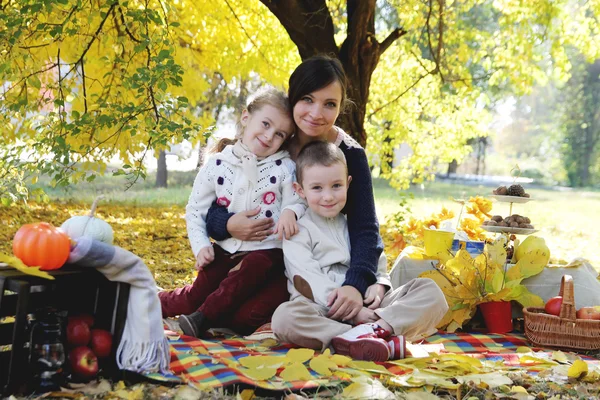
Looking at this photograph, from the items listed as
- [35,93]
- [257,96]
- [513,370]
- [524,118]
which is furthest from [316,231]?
[524,118]

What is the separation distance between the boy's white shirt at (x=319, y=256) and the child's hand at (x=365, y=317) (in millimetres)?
151

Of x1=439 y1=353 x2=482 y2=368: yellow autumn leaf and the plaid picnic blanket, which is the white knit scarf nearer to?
the plaid picnic blanket

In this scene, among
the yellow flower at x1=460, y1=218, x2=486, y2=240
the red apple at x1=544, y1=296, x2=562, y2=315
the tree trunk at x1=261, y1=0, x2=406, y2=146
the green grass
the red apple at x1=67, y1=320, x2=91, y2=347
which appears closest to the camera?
the red apple at x1=67, y1=320, x2=91, y2=347

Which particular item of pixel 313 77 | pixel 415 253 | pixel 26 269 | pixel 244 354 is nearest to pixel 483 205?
pixel 415 253

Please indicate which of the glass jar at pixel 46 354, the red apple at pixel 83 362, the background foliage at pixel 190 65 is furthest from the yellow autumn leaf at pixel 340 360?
the background foliage at pixel 190 65

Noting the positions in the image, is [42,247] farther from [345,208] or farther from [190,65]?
[190,65]

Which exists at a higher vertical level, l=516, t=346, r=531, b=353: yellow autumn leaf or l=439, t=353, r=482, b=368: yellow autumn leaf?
l=439, t=353, r=482, b=368: yellow autumn leaf

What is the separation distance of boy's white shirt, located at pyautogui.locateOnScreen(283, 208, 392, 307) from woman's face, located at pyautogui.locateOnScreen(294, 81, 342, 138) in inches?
15.3

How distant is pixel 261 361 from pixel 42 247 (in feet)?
2.92

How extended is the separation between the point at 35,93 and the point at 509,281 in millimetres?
4404

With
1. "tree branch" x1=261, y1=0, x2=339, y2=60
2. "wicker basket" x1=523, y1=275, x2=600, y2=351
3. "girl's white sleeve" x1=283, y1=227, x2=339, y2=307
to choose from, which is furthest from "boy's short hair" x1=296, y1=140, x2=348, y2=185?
"tree branch" x1=261, y1=0, x2=339, y2=60

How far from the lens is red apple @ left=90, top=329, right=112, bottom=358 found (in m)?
2.29

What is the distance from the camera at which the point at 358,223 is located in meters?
3.23

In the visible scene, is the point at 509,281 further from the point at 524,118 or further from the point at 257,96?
the point at 524,118
